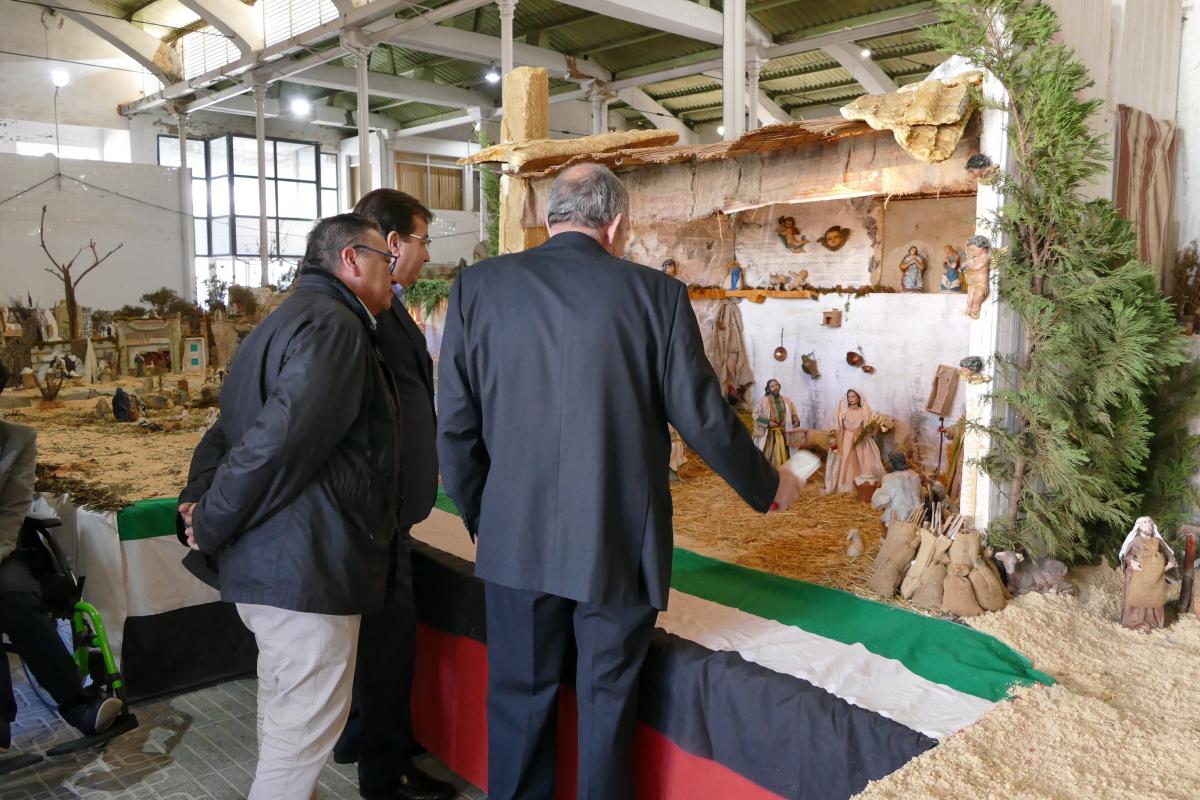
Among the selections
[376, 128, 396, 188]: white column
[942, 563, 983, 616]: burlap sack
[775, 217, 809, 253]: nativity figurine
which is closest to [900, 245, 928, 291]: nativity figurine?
[775, 217, 809, 253]: nativity figurine

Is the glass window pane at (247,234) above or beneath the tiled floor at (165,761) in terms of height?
above

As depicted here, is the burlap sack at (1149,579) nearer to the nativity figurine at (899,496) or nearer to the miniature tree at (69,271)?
the nativity figurine at (899,496)

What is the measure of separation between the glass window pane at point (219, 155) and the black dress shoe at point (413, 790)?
15724 mm

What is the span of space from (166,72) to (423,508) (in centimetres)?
881

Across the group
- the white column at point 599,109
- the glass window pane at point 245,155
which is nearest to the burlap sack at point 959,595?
the white column at point 599,109

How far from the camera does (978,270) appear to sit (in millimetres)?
3732

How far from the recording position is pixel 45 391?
7.82 metres

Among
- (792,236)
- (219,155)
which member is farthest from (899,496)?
(219,155)

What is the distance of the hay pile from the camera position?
4.43 meters

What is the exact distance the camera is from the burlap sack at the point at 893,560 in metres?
3.84

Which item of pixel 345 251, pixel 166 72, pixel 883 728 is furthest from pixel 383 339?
pixel 166 72

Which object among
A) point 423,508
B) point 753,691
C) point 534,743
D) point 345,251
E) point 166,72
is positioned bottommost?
point 534,743

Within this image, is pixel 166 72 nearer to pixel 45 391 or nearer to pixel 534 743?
pixel 45 391

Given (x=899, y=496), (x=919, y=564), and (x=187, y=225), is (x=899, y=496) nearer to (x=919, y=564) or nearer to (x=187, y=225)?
(x=919, y=564)
